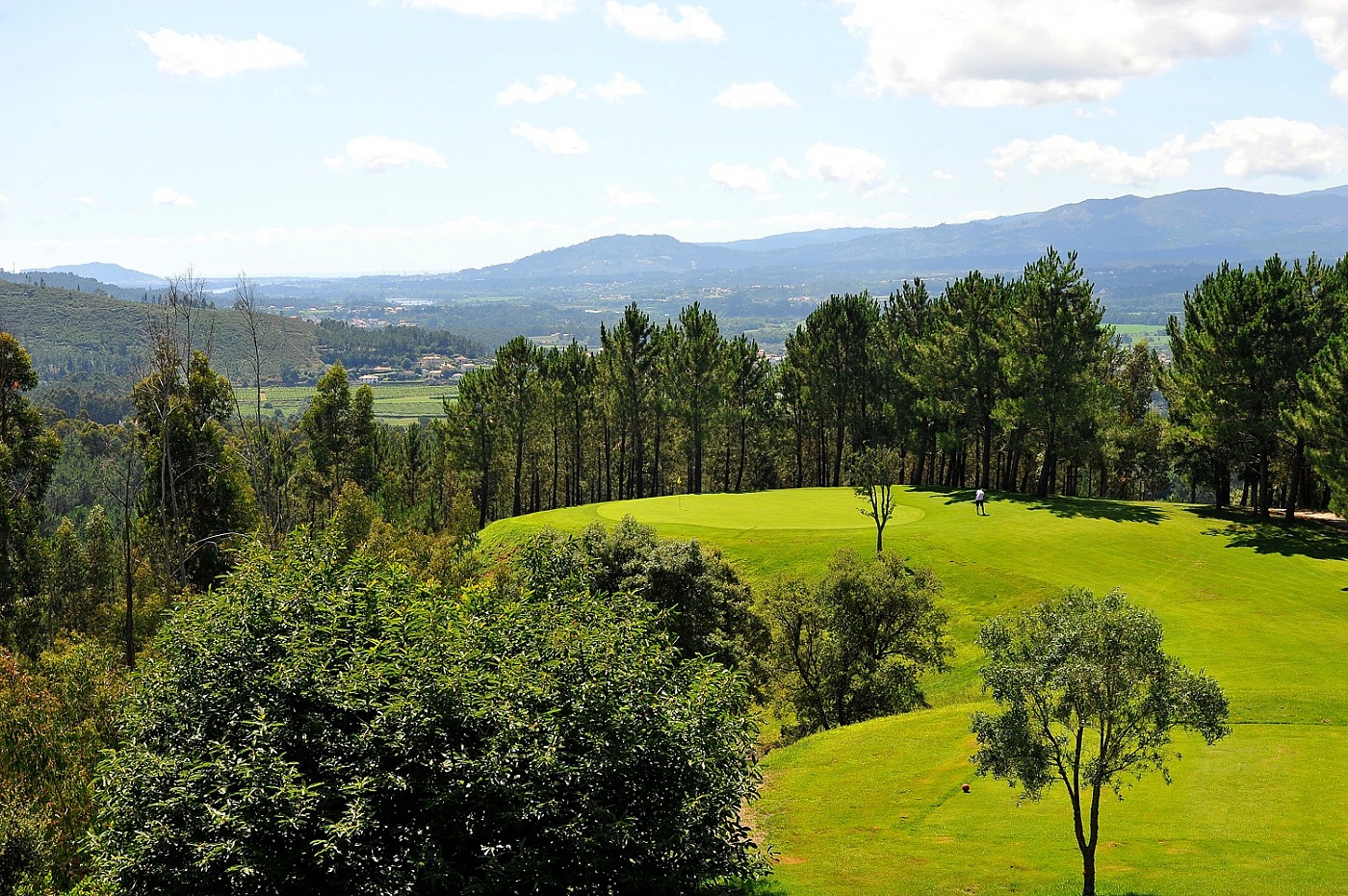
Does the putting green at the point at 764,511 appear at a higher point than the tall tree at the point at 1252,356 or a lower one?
lower

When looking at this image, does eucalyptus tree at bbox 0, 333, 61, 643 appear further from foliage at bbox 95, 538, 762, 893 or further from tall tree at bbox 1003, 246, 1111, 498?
tall tree at bbox 1003, 246, 1111, 498

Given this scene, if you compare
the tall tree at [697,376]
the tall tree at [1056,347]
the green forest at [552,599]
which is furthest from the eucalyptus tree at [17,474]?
the tall tree at [1056,347]

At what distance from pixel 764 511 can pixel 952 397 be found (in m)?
20.6

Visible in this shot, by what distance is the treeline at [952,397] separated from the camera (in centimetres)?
5050

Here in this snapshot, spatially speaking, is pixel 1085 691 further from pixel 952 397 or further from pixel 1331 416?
pixel 952 397

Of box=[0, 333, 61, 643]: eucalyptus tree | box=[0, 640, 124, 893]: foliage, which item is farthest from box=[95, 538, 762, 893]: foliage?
box=[0, 333, 61, 643]: eucalyptus tree

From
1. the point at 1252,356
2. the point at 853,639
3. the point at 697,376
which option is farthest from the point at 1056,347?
the point at 853,639

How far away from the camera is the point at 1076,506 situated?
56.3 meters

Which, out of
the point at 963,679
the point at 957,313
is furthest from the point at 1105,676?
the point at 957,313

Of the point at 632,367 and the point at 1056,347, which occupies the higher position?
the point at 1056,347

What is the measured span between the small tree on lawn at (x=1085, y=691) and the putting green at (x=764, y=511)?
34.1m

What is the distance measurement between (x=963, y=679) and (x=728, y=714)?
23636mm

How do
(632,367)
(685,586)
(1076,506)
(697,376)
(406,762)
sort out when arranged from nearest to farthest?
(406,762) < (685,586) < (1076,506) < (697,376) < (632,367)

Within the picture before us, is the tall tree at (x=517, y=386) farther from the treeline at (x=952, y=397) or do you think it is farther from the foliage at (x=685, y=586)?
the foliage at (x=685, y=586)
